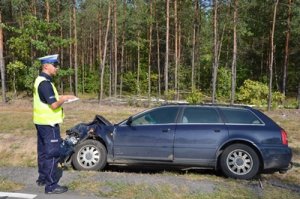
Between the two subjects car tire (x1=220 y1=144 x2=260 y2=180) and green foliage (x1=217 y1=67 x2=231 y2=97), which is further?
green foliage (x1=217 y1=67 x2=231 y2=97)

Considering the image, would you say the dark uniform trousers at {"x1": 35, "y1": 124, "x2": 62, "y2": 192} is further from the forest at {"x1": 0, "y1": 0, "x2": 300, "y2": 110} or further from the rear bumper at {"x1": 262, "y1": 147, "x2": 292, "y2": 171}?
the forest at {"x1": 0, "y1": 0, "x2": 300, "y2": 110}

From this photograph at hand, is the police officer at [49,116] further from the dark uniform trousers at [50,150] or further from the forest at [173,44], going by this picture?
the forest at [173,44]

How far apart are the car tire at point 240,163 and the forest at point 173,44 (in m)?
21.4

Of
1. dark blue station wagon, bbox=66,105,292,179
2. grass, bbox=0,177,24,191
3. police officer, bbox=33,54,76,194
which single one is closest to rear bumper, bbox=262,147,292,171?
dark blue station wagon, bbox=66,105,292,179

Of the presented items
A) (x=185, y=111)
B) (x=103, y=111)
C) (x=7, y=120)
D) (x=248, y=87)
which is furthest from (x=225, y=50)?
(x=185, y=111)

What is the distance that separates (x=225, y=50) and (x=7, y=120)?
38132 mm

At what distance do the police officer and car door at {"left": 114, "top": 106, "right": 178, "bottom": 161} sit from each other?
9.54 feet

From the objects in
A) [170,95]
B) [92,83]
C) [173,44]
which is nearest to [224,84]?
[170,95]

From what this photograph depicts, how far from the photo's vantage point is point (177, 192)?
670cm

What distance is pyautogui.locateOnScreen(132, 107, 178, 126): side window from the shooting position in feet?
31.3

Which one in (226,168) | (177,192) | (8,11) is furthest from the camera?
(8,11)

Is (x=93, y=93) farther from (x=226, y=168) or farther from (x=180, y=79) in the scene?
(x=226, y=168)

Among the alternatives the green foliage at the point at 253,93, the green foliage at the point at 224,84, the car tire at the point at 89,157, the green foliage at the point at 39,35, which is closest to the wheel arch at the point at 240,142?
the car tire at the point at 89,157

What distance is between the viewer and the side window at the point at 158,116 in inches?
376
